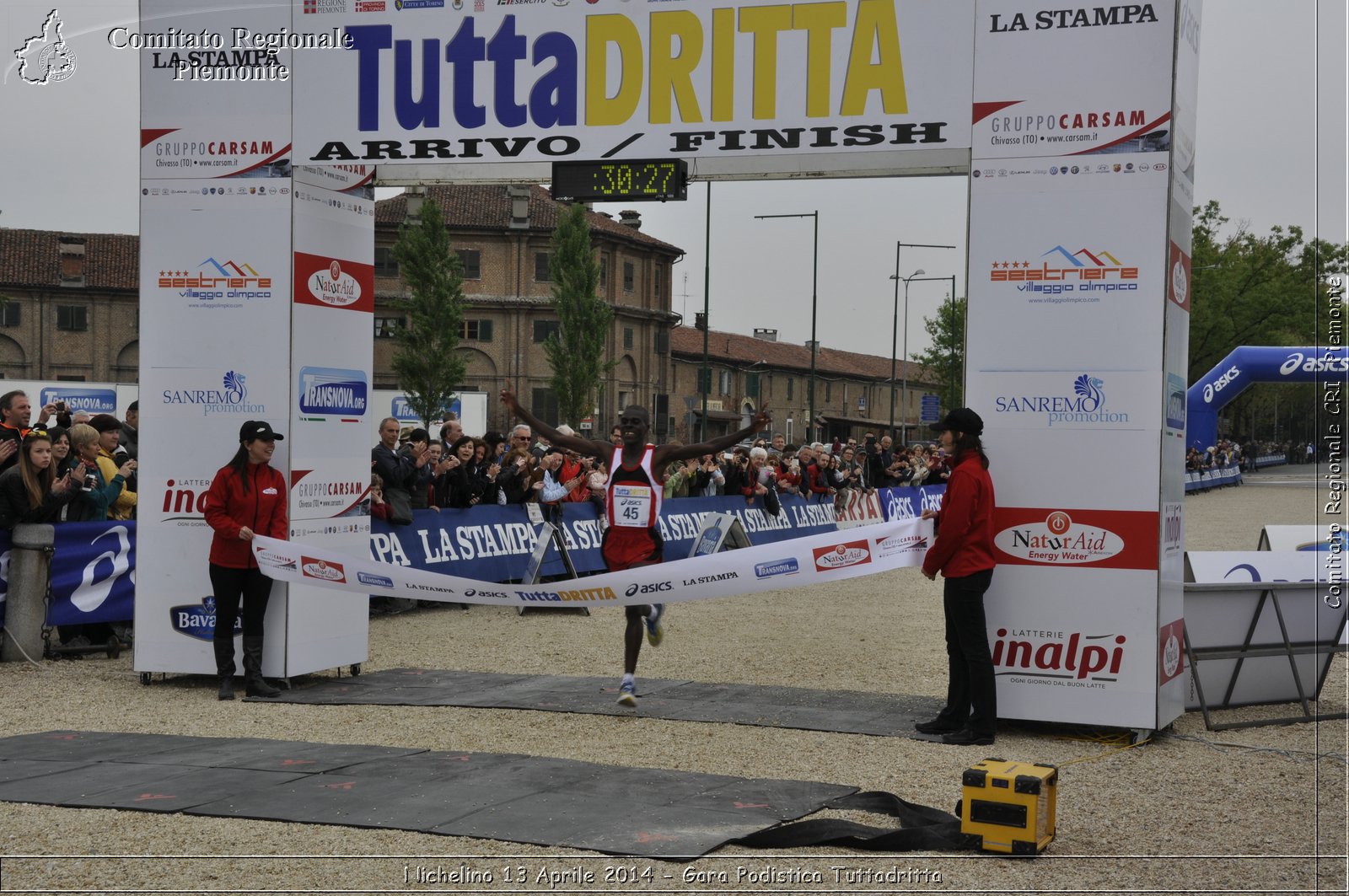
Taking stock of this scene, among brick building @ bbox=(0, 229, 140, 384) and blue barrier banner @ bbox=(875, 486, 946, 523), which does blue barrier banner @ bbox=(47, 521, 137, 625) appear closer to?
blue barrier banner @ bbox=(875, 486, 946, 523)

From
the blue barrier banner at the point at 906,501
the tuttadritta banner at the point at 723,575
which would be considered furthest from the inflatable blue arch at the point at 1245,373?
the tuttadritta banner at the point at 723,575

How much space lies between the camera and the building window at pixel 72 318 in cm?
7406

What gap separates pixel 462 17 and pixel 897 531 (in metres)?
5.34

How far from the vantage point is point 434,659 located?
12.5 metres

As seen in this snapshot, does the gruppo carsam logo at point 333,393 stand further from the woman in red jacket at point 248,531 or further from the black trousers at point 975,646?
the black trousers at point 975,646

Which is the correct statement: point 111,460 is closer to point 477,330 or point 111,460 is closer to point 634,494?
point 634,494

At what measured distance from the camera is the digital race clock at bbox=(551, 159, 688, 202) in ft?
32.4

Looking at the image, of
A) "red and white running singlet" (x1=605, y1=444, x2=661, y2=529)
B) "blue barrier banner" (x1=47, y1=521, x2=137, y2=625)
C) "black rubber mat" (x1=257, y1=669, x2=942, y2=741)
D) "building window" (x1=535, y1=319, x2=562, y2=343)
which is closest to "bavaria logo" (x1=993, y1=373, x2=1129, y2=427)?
"black rubber mat" (x1=257, y1=669, x2=942, y2=741)

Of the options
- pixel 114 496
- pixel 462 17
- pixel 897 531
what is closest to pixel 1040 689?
pixel 897 531

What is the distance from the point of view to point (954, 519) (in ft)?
29.2

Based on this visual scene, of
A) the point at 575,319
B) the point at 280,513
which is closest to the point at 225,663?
the point at 280,513

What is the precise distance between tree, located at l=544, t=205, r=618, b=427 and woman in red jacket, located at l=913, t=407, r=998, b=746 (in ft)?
200

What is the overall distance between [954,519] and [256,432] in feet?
17.8

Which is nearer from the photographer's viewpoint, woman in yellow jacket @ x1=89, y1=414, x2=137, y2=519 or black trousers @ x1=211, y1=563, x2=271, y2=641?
black trousers @ x1=211, y1=563, x2=271, y2=641
